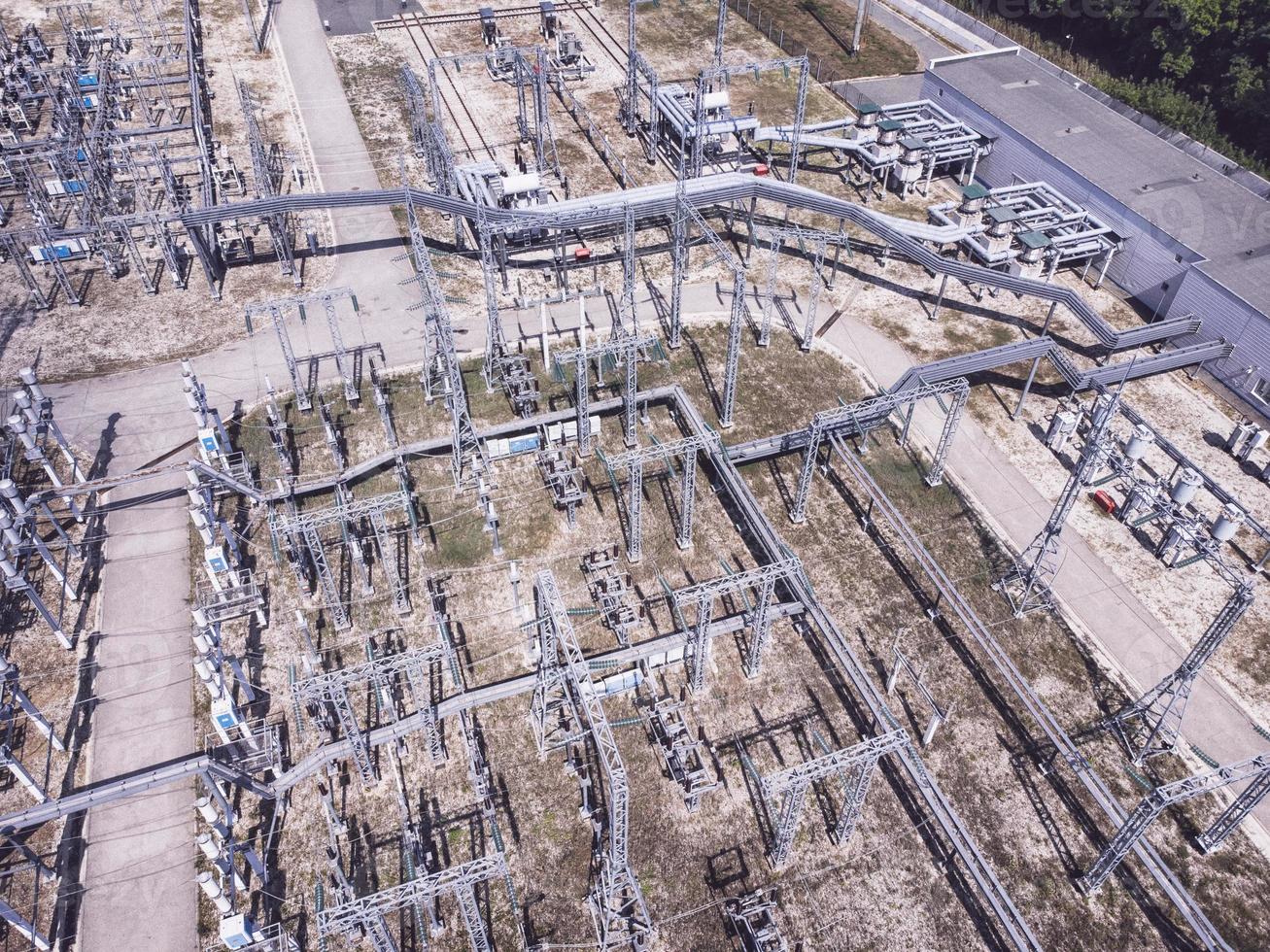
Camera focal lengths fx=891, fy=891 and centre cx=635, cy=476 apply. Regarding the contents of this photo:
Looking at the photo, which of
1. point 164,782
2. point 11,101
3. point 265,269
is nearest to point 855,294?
point 265,269

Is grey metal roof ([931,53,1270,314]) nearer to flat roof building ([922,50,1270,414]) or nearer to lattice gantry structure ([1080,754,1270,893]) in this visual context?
flat roof building ([922,50,1270,414])

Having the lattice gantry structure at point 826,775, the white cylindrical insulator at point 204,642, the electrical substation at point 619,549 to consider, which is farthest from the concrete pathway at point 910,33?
the white cylindrical insulator at point 204,642

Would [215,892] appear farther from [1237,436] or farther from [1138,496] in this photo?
[1237,436]

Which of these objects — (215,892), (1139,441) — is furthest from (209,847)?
(1139,441)

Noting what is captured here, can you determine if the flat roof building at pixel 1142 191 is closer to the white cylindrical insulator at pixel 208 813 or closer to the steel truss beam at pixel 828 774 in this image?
the steel truss beam at pixel 828 774

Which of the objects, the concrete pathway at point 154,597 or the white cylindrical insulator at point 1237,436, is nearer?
the concrete pathway at point 154,597

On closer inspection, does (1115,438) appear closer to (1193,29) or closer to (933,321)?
(933,321)
